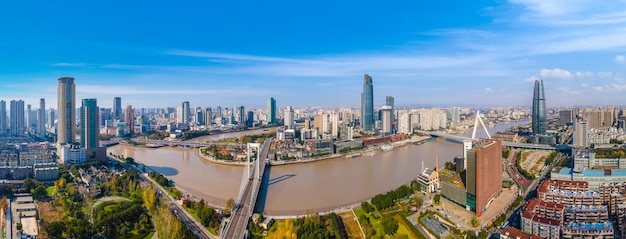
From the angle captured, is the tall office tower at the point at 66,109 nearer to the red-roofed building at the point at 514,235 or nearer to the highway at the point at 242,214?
the highway at the point at 242,214

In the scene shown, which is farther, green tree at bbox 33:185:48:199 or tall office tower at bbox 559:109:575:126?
tall office tower at bbox 559:109:575:126

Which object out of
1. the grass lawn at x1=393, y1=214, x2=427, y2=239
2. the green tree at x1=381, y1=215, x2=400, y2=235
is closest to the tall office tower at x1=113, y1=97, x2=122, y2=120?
the grass lawn at x1=393, y1=214, x2=427, y2=239

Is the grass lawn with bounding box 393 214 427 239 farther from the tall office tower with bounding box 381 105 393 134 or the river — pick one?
the tall office tower with bounding box 381 105 393 134

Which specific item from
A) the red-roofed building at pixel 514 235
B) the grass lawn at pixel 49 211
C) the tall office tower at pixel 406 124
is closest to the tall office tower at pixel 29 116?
the grass lawn at pixel 49 211

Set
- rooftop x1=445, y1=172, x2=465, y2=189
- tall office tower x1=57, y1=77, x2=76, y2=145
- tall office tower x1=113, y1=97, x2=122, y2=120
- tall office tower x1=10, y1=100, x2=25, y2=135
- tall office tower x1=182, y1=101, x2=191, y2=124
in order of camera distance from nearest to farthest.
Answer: rooftop x1=445, y1=172, x2=465, y2=189
tall office tower x1=57, y1=77, x2=76, y2=145
tall office tower x1=10, y1=100, x2=25, y2=135
tall office tower x1=182, y1=101, x2=191, y2=124
tall office tower x1=113, y1=97, x2=122, y2=120

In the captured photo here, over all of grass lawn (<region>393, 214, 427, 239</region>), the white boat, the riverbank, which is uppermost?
the white boat
